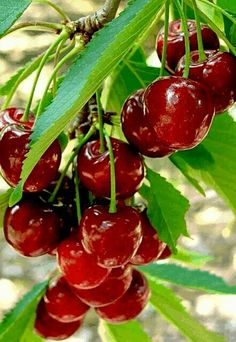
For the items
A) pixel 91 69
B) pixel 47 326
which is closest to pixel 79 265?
pixel 47 326

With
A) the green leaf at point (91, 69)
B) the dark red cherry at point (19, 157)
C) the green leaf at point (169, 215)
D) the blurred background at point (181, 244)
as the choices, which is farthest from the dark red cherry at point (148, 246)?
the blurred background at point (181, 244)

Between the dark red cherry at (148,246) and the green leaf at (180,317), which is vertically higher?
the dark red cherry at (148,246)

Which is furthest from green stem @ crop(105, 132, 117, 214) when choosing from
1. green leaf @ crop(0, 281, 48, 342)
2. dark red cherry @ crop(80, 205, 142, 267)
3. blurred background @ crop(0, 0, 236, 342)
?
blurred background @ crop(0, 0, 236, 342)

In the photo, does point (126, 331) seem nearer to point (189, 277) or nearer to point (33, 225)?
point (189, 277)

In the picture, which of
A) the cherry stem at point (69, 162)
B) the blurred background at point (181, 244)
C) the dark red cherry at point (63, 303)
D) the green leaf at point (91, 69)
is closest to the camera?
the green leaf at point (91, 69)

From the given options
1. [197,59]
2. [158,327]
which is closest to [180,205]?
[197,59]

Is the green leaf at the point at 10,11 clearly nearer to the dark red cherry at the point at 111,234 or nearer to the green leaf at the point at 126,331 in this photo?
the dark red cherry at the point at 111,234

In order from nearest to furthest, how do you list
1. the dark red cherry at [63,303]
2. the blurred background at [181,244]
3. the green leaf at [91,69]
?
the green leaf at [91,69], the dark red cherry at [63,303], the blurred background at [181,244]
